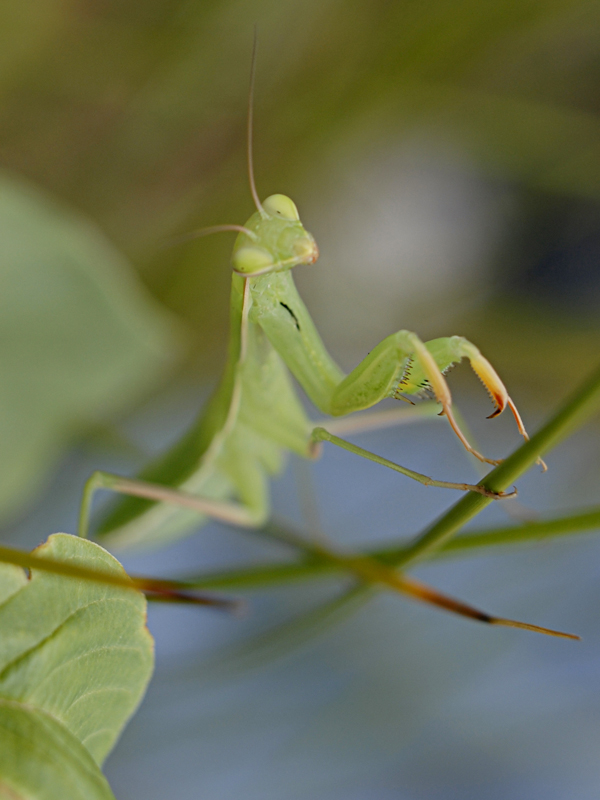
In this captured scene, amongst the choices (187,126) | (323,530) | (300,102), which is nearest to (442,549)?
(323,530)

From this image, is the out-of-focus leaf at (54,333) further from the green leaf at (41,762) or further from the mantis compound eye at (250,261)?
the green leaf at (41,762)

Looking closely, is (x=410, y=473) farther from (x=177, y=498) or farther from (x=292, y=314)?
(x=177, y=498)

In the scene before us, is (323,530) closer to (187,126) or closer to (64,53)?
(187,126)

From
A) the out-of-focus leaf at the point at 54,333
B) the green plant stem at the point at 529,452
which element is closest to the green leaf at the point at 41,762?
the green plant stem at the point at 529,452

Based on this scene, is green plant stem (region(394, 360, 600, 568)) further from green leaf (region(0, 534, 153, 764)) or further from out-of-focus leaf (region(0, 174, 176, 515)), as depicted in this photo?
out-of-focus leaf (region(0, 174, 176, 515))

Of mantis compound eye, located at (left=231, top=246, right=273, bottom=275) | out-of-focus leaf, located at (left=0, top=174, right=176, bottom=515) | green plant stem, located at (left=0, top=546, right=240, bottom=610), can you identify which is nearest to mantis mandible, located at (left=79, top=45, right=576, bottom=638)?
mantis compound eye, located at (left=231, top=246, right=273, bottom=275)

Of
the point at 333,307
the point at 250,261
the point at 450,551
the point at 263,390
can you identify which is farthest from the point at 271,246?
the point at 333,307
